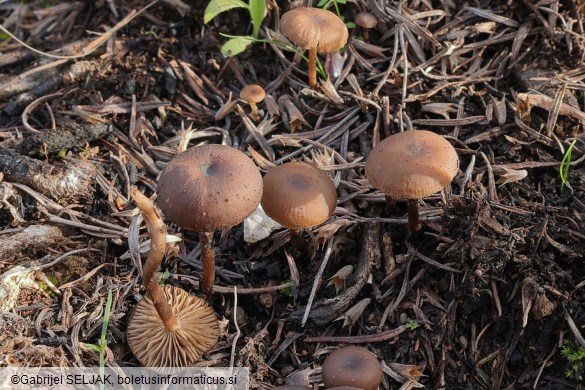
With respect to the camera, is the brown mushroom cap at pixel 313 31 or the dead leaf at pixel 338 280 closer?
the dead leaf at pixel 338 280

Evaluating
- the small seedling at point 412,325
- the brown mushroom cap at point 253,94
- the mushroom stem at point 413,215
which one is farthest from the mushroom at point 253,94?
the small seedling at point 412,325

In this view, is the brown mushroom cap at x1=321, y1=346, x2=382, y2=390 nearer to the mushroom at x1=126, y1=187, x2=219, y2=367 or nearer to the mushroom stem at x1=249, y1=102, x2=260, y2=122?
the mushroom at x1=126, y1=187, x2=219, y2=367

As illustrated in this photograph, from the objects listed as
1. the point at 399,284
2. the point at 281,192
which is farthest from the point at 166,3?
the point at 399,284

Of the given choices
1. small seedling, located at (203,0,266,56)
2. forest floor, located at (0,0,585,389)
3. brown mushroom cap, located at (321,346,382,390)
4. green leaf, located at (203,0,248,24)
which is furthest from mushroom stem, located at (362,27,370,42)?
brown mushroom cap, located at (321,346,382,390)

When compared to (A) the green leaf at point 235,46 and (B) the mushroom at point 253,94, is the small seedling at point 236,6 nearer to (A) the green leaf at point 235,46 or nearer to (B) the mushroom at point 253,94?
(A) the green leaf at point 235,46

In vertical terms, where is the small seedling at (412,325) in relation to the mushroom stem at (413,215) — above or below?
A: below

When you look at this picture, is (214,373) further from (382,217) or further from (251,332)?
(382,217)

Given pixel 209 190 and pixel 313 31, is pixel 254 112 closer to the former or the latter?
pixel 313 31
